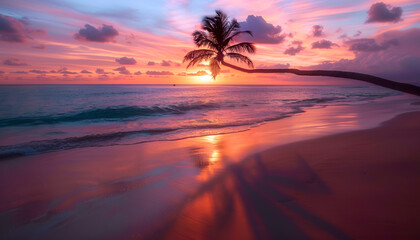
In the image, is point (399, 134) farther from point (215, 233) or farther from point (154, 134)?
point (154, 134)

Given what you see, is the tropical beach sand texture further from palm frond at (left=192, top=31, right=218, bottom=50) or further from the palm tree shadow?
palm frond at (left=192, top=31, right=218, bottom=50)

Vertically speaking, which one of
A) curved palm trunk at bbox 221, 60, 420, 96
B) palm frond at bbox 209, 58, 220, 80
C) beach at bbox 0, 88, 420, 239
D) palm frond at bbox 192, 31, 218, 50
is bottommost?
beach at bbox 0, 88, 420, 239

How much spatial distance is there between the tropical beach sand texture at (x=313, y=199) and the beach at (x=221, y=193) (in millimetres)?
16

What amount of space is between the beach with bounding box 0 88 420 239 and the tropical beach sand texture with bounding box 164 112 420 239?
16 mm

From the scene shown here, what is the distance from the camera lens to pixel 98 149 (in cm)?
735

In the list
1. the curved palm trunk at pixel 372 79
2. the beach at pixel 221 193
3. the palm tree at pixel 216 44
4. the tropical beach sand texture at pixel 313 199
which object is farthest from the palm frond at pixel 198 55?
the tropical beach sand texture at pixel 313 199

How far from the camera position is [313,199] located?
11.7 ft

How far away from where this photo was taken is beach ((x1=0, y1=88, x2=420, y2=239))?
9.68 ft

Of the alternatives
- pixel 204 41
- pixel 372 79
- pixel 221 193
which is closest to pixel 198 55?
pixel 204 41

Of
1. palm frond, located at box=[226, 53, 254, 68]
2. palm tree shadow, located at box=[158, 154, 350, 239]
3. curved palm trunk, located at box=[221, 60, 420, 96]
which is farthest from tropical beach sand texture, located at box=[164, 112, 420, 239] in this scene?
Result: palm frond, located at box=[226, 53, 254, 68]

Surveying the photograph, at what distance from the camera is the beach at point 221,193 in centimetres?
295

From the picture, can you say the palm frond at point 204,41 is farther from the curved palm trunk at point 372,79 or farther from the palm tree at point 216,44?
the curved palm trunk at point 372,79

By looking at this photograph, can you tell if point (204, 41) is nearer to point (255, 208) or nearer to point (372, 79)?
point (372, 79)

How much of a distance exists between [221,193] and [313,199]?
1.53 metres
